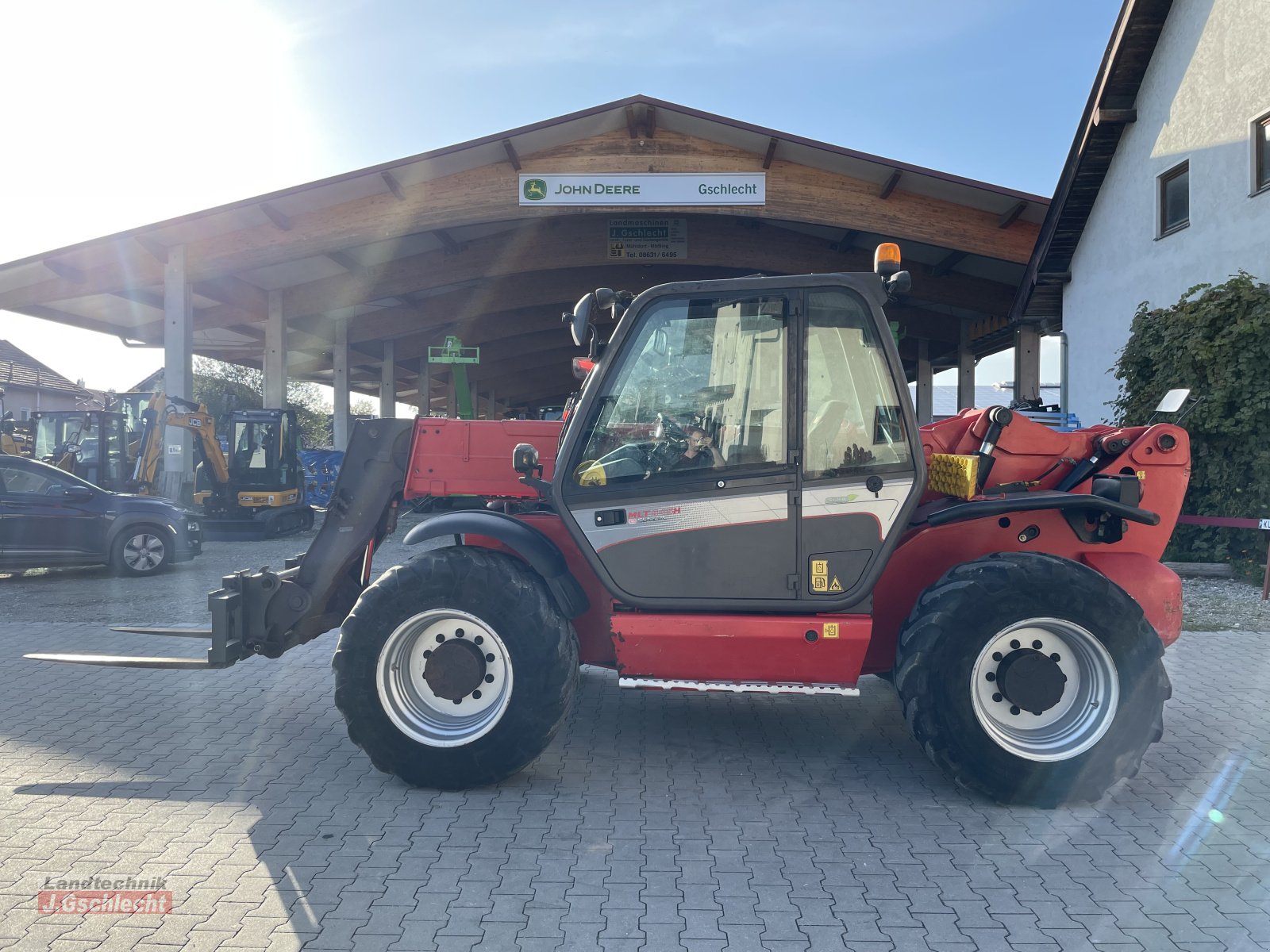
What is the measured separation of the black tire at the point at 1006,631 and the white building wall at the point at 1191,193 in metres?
9.07

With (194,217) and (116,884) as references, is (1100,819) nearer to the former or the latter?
(116,884)

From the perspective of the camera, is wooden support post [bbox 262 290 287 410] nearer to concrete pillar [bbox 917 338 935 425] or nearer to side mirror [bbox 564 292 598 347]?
concrete pillar [bbox 917 338 935 425]

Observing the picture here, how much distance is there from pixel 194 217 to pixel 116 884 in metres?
15.0

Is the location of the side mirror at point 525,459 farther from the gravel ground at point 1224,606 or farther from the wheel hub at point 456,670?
the gravel ground at point 1224,606

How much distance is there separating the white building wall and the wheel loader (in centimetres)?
908

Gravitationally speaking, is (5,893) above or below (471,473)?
below

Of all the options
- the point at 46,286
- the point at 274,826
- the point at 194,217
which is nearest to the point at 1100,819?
the point at 274,826

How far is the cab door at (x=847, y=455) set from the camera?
13.8 feet

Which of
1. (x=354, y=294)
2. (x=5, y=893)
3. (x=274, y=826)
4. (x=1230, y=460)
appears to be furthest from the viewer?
(x=354, y=294)

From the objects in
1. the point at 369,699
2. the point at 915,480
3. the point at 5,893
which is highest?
the point at 915,480

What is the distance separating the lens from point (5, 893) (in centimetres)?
333

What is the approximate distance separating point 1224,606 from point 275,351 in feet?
60.8

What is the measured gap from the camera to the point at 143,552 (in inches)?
467

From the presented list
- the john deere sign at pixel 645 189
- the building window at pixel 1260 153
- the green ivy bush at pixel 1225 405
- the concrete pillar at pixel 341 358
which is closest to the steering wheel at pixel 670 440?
the green ivy bush at pixel 1225 405
